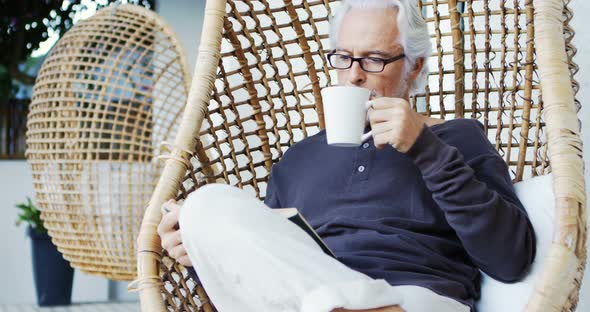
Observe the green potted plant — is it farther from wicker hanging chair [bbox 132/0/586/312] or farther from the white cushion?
the white cushion

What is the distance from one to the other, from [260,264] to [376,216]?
0.41m

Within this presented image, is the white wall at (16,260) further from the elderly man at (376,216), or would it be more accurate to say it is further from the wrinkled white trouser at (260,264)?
the wrinkled white trouser at (260,264)

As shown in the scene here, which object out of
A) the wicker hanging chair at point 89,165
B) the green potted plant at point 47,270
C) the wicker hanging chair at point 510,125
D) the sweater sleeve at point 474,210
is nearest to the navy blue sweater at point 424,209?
the sweater sleeve at point 474,210

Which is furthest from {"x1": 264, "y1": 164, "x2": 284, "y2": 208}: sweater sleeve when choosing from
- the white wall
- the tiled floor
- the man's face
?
the white wall

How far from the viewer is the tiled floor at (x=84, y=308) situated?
14.1 ft

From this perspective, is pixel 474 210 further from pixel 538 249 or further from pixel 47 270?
pixel 47 270

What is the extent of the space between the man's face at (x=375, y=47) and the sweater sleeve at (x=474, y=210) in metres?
0.28

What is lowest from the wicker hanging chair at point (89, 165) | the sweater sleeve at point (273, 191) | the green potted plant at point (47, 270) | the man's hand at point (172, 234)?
the green potted plant at point (47, 270)

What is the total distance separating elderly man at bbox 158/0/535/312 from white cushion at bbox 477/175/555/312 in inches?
0.6

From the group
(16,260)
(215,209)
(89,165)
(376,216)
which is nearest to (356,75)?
(376,216)

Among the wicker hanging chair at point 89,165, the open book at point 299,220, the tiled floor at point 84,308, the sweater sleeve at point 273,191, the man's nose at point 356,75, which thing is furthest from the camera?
the tiled floor at point 84,308

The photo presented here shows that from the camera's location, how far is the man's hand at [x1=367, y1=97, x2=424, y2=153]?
3.62 feet

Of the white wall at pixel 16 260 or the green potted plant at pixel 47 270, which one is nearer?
the green potted plant at pixel 47 270

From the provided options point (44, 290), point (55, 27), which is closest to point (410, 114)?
point (44, 290)
